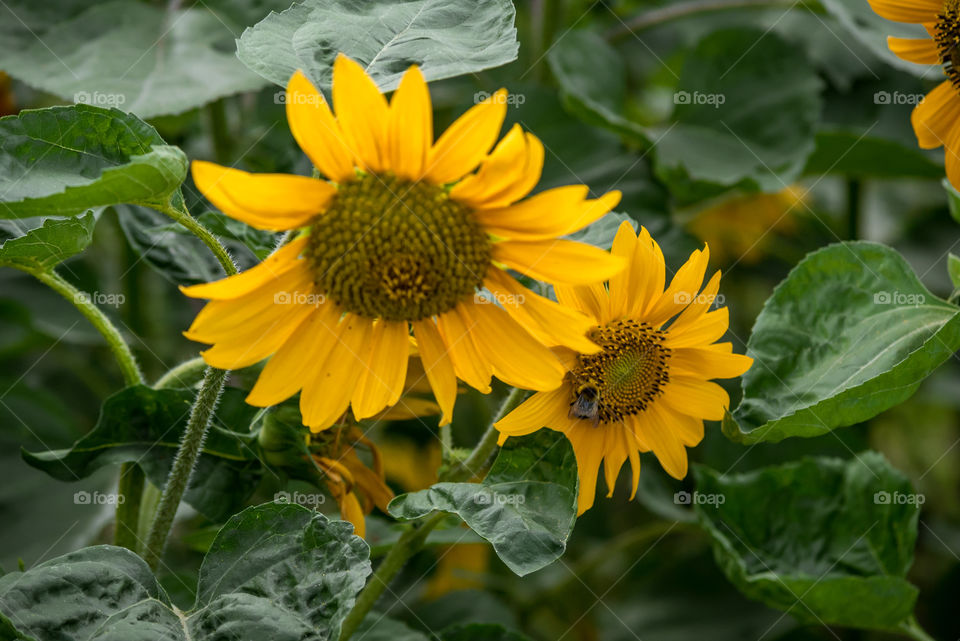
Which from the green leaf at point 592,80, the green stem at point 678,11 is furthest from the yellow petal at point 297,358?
the green stem at point 678,11

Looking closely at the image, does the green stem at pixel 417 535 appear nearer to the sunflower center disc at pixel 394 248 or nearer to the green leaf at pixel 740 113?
the sunflower center disc at pixel 394 248

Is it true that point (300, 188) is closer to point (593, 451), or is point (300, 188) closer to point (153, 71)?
point (593, 451)

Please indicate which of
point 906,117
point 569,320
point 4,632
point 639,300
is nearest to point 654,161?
point 906,117

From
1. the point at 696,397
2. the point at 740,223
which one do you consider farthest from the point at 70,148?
the point at 740,223

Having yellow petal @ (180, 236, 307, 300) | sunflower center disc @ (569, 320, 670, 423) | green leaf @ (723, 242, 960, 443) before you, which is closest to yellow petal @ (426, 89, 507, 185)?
yellow petal @ (180, 236, 307, 300)

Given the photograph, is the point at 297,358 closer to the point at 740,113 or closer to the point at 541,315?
the point at 541,315
